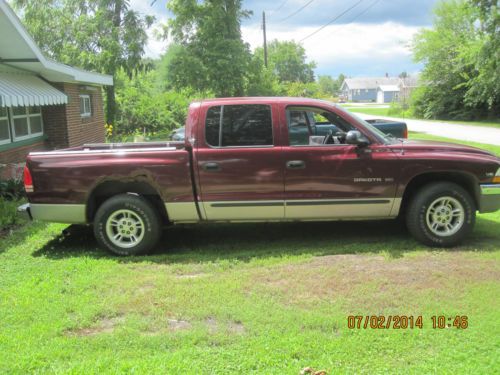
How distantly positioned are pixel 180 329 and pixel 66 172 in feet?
8.73

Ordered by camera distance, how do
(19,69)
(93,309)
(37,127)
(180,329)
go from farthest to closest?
(37,127), (19,69), (93,309), (180,329)

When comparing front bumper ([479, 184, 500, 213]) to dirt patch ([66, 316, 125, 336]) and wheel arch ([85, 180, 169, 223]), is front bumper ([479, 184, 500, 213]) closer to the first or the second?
wheel arch ([85, 180, 169, 223])

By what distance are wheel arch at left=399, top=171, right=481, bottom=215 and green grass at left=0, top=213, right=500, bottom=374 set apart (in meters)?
0.57

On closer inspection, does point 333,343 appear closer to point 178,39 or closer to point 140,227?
point 140,227

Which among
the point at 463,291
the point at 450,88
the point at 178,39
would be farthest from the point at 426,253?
the point at 450,88

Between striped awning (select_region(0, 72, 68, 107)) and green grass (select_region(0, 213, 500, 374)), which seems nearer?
green grass (select_region(0, 213, 500, 374))

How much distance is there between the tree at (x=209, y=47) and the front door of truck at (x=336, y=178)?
18.4 meters

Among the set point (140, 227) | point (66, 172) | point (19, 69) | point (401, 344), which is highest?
point (19, 69)

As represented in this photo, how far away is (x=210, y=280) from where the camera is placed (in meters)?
4.88

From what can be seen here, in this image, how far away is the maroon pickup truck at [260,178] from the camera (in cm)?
556

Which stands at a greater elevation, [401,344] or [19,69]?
[19,69]

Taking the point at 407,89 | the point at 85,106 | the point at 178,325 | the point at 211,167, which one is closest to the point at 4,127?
the point at 85,106

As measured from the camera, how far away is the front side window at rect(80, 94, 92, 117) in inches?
621
